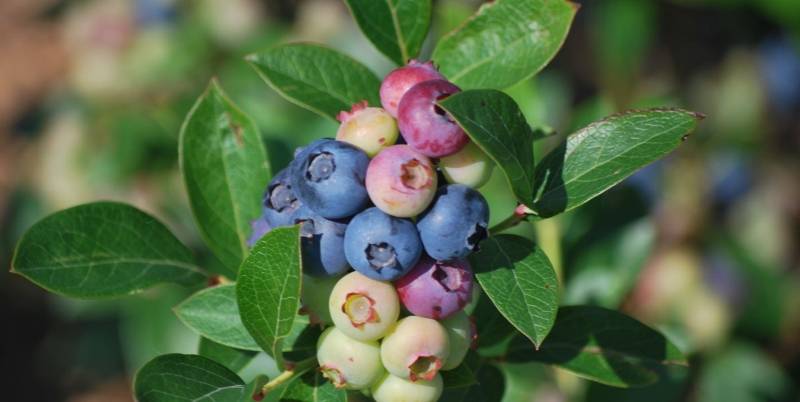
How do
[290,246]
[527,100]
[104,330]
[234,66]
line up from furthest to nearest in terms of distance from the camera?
[104,330] → [234,66] → [527,100] → [290,246]

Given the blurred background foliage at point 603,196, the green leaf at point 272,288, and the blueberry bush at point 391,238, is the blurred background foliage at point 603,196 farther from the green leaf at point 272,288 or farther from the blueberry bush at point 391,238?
the green leaf at point 272,288

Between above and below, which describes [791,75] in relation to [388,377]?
below

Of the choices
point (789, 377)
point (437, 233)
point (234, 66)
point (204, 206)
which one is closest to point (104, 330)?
point (234, 66)

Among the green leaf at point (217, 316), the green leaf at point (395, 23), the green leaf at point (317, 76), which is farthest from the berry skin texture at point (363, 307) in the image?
the green leaf at point (395, 23)

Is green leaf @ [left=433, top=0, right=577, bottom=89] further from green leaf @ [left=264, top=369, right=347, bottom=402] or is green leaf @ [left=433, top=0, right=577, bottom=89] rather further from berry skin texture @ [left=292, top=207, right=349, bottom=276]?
green leaf @ [left=264, top=369, right=347, bottom=402]

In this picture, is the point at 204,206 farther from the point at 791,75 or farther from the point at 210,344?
the point at 791,75
